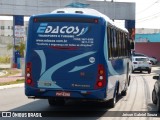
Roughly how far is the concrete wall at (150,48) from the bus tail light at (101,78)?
2217 inches

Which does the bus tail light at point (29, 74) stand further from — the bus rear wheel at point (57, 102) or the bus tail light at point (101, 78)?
the bus rear wheel at point (57, 102)

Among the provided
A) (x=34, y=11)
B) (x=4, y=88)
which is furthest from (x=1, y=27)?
(x=4, y=88)

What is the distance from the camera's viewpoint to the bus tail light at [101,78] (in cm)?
1170

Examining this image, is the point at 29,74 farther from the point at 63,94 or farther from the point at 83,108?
the point at 83,108

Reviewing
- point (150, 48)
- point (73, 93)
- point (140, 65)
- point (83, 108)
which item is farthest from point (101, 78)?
point (150, 48)

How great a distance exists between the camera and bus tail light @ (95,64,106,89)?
11.7m

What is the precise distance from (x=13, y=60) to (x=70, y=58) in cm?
3392

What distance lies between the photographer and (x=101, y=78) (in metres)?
11.7

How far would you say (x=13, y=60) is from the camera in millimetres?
45031

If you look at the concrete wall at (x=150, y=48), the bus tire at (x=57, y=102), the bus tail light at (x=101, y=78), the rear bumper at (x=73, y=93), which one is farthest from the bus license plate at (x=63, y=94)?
the concrete wall at (x=150, y=48)

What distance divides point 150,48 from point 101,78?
58788mm

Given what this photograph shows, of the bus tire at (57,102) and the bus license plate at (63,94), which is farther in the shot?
the bus tire at (57,102)

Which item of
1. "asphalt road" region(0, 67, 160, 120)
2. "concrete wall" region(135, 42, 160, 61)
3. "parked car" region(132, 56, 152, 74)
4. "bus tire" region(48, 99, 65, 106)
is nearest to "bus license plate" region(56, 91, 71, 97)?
"asphalt road" region(0, 67, 160, 120)

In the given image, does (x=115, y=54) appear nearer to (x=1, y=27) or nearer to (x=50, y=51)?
(x=50, y=51)
